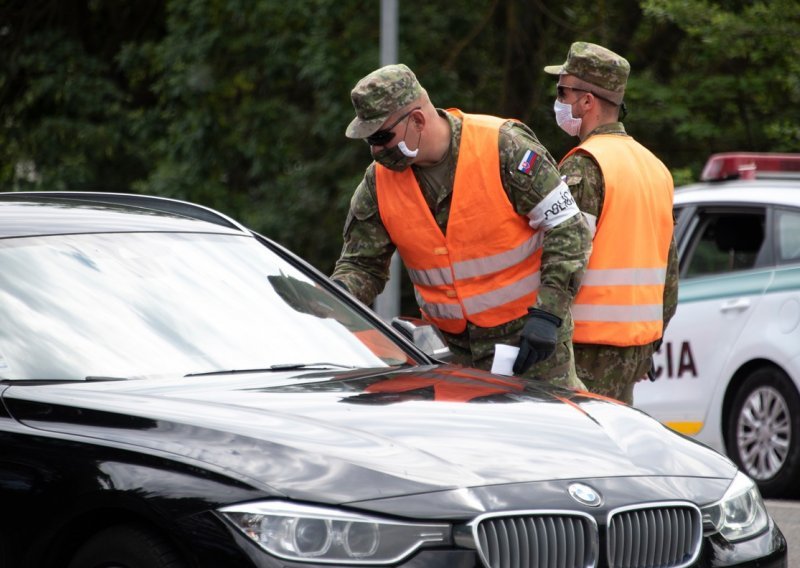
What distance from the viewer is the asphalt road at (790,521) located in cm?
646

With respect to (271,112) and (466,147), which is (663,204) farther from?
(271,112)

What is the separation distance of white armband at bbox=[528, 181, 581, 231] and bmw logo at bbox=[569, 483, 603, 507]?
72.8 inches

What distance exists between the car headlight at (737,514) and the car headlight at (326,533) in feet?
2.66

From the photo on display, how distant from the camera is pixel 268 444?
3492 millimetres

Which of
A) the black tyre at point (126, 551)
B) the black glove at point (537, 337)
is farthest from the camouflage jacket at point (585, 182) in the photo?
the black tyre at point (126, 551)

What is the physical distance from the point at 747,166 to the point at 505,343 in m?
3.82

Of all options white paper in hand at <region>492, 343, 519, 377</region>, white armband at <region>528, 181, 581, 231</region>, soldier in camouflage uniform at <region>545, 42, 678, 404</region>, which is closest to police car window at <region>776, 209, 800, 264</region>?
soldier in camouflage uniform at <region>545, 42, 678, 404</region>

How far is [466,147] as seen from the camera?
549 cm

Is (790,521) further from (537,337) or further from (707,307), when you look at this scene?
(537,337)

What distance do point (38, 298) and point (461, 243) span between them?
1.77 metres

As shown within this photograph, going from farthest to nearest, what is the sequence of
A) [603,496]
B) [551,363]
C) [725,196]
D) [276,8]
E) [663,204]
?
1. [276,8]
2. [725,196]
3. [663,204]
4. [551,363]
5. [603,496]

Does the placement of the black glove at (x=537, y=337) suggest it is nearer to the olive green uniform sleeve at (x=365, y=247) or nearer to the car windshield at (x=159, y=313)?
the car windshield at (x=159, y=313)

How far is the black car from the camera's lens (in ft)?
11.0

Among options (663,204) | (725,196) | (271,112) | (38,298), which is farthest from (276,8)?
(38,298)
